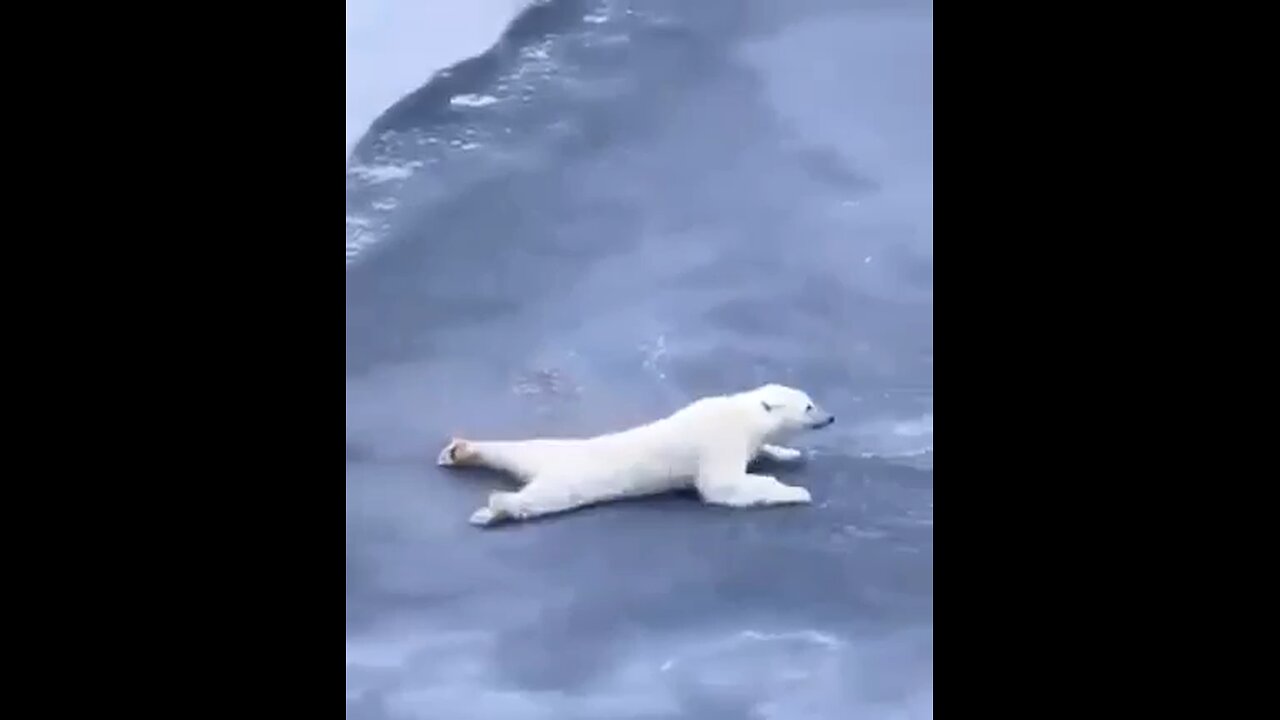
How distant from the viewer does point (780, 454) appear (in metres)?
2.58

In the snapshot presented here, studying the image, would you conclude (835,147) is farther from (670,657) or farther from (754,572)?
(670,657)

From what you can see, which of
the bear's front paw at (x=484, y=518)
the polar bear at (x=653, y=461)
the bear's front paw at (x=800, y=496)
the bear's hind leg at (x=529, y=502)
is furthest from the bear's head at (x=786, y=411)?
the bear's front paw at (x=484, y=518)

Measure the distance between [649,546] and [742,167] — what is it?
0.74m

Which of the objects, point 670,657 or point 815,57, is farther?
point 815,57

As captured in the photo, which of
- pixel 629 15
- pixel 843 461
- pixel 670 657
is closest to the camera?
pixel 670 657

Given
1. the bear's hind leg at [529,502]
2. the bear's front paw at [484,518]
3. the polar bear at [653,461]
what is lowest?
the bear's front paw at [484,518]

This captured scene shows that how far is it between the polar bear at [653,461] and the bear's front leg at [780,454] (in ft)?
0.14

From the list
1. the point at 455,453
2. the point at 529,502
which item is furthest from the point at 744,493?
the point at 455,453

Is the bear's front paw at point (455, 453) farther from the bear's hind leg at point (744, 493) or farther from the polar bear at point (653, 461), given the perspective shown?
the bear's hind leg at point (744, 493)

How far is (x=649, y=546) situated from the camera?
8.02ft

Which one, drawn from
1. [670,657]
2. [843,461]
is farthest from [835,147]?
[670,657]

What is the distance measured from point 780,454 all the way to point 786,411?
10cm

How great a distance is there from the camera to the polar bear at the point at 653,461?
8.08 ft

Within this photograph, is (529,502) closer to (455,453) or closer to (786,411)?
(455,453)
